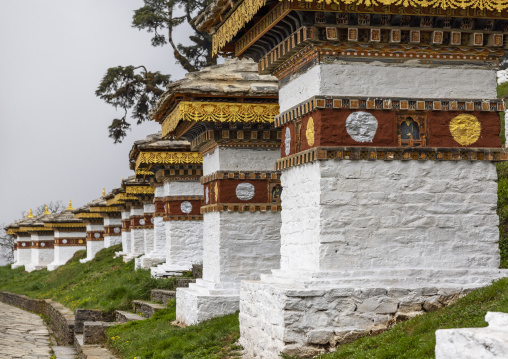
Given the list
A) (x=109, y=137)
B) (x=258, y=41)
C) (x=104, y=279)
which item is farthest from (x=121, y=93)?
(x=258, y=41)

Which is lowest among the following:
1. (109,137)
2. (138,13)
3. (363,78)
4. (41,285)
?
(41,285)

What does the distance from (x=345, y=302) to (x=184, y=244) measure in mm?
11340

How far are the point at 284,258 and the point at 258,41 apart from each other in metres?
2.60

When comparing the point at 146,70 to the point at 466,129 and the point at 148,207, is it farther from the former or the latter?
the point at 466,129

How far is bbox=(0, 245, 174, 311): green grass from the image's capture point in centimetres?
1789

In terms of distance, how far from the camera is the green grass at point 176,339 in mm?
9391

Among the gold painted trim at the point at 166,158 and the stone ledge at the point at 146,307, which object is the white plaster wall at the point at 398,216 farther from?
the gold painted trim at the point at 166,158

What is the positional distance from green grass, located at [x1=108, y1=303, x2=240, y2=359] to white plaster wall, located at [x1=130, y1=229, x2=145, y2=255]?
13494 millimetres

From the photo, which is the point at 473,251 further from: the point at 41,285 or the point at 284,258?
the point at 41,285

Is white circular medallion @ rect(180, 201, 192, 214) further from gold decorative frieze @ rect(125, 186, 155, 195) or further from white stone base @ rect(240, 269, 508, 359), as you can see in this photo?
white stone base @ rect(240, 269, 508, 359)

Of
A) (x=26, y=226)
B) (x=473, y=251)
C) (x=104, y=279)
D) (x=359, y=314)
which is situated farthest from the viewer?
(x=26, y=226)

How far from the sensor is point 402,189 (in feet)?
26.3

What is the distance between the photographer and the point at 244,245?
12125 mm

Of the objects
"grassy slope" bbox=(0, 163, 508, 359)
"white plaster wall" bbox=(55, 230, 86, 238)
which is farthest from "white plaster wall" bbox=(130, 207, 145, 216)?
"white plaster wall" bbox=(55, 230, 86, 238)
